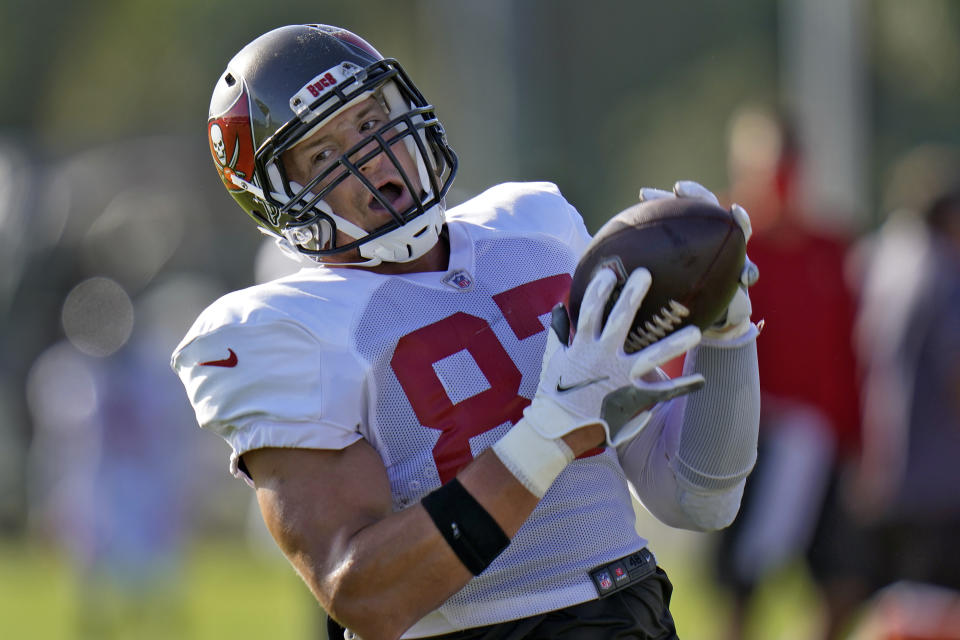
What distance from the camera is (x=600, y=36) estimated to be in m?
18.3

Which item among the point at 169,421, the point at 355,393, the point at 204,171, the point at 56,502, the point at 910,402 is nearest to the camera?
the point at 355,393

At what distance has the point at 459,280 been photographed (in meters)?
2.74

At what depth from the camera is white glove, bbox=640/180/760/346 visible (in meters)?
2.54

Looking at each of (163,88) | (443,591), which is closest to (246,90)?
(443,591)

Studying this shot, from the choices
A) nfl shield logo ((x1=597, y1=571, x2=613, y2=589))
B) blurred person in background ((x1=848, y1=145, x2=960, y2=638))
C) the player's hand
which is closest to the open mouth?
the player's hand

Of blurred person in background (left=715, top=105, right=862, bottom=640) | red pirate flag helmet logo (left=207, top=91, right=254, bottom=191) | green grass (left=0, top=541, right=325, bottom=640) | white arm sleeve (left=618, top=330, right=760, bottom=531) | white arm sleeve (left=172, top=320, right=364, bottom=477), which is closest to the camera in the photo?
white arm sleeve (left=172, top=320, right=364, bottom=477)

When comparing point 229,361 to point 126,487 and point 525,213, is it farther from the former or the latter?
point 126,487

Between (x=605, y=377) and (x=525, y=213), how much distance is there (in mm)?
692

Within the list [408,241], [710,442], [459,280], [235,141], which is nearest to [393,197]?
[408,241]

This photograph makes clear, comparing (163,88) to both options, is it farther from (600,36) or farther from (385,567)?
(385,567)

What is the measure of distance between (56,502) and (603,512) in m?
8.12

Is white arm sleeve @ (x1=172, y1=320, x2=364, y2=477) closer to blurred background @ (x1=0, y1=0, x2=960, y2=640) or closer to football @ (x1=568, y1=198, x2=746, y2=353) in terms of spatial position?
football @ (x1=568, y1=198, x2=746, y2=353)

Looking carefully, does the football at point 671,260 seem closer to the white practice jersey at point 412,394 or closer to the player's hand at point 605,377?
the player's hand at point 605,377

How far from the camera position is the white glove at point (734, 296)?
254cm
